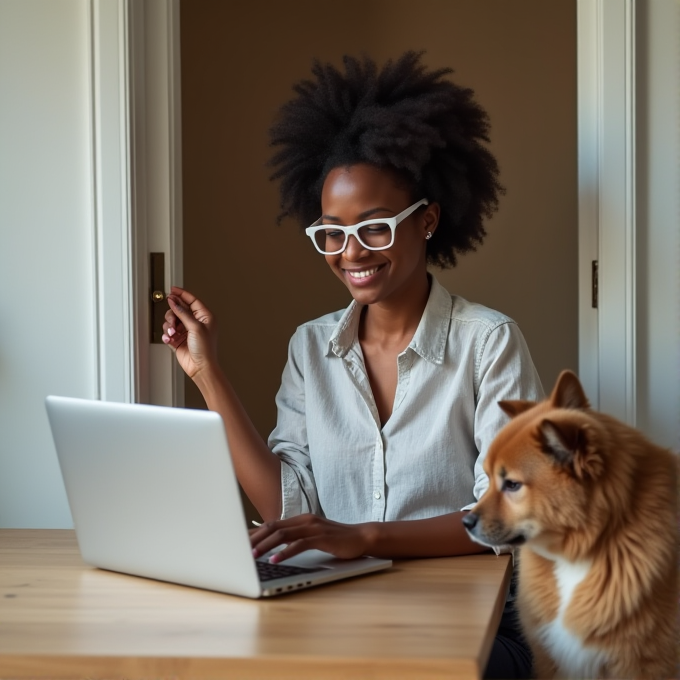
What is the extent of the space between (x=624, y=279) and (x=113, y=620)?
1.43m

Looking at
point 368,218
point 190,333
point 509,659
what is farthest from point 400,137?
point 509,659

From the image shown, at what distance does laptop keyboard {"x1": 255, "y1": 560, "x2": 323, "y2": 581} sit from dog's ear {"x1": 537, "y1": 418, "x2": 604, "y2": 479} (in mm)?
410

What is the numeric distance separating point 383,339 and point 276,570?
0.79 m

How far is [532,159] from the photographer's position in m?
3.48

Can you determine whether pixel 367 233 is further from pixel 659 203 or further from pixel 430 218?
pixel 659 203

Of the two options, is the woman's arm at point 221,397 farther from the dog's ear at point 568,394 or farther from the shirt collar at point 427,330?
the dog's ear at point 568,394

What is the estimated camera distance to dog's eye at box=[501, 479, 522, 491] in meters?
1.34

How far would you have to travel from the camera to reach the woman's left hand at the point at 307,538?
1425 mm

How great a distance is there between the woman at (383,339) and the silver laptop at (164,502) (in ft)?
1.46

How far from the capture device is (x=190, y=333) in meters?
2.12

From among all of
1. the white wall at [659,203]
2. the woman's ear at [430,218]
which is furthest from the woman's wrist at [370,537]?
the white wall at [659,203]

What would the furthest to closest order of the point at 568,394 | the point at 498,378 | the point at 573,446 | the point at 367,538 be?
the point at 498,378 < the point at 367,538 < the point at 568,394 < the point at 573,446

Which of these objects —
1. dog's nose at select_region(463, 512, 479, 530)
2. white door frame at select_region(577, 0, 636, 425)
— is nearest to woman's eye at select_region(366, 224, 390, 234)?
white door frame at select_region(577, 0, 636, 425)

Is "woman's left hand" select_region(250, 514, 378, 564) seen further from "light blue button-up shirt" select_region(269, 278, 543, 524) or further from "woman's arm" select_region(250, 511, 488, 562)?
"light blue button-up shirt" select_region(269, 278, 543, 524)
